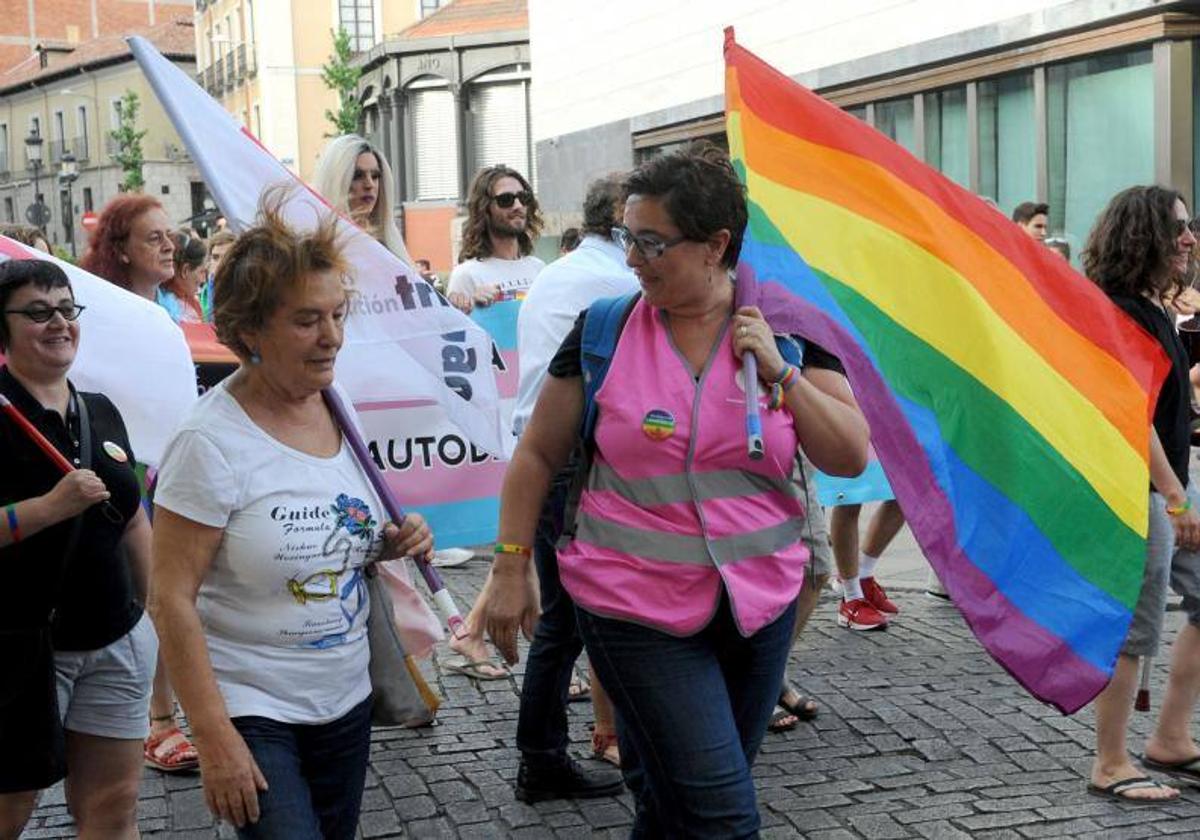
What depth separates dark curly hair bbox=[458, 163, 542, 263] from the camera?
22.1 feet

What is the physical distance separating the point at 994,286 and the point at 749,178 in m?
0.70

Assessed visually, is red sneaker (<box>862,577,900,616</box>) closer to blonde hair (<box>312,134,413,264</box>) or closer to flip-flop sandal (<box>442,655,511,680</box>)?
flip-flop sandal (<box>442,655,511,680</box>)

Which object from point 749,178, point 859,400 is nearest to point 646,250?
point 749,178

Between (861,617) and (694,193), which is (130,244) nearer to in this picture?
(694,193)

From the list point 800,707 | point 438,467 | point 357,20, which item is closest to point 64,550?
point 438,467

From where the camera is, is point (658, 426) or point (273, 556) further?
point (658, 426)

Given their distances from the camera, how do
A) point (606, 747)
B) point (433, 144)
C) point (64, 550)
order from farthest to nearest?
point (433, 144) → point (606, 747) → point (64, 550)

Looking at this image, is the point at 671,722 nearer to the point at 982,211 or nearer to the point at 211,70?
the point at 982,211

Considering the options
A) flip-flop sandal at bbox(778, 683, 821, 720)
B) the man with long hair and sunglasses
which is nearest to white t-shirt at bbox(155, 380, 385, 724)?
flip-flop sandal at bbox(778, 683, 821, 720)

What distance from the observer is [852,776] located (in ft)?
17.9

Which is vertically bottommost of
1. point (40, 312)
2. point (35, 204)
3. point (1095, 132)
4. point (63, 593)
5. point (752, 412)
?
point (63, 593)

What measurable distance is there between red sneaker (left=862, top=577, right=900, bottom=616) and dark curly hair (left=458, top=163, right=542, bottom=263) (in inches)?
89.6

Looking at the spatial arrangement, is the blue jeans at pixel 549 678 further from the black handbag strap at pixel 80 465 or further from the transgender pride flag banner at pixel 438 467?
the black handbag strap at pixel 80 465

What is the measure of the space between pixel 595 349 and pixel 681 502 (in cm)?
39
